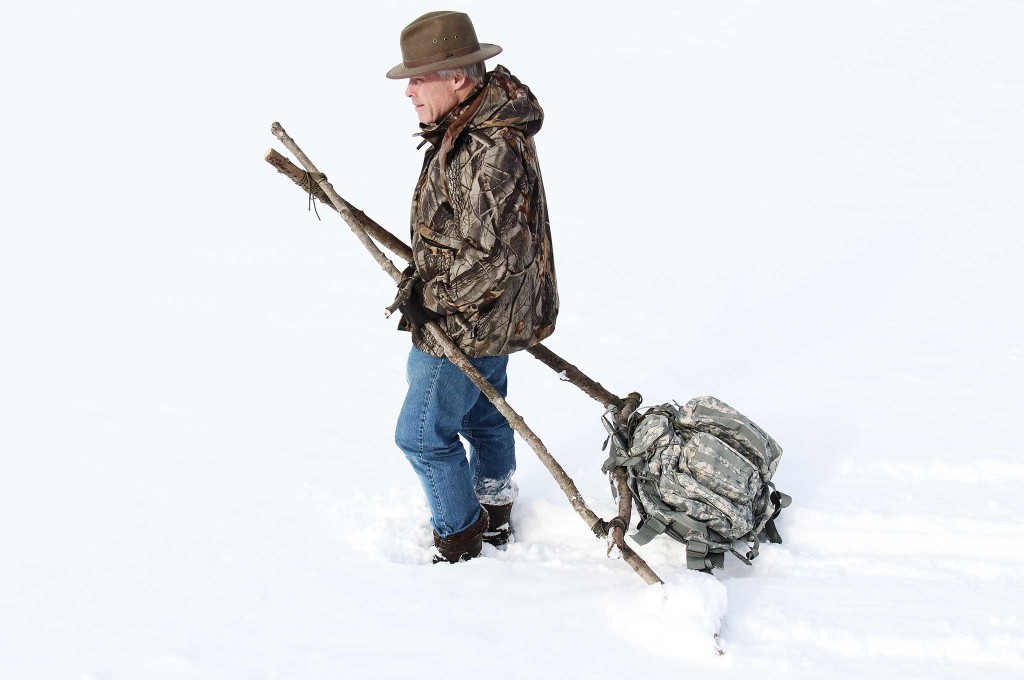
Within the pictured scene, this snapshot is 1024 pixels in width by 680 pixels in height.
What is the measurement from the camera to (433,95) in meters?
3.15

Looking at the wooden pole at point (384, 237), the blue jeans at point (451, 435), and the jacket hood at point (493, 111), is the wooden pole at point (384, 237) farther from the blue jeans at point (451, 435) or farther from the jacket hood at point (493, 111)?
the jacket hood at point (493, 111)

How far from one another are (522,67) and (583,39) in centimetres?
111

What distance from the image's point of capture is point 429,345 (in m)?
3.36

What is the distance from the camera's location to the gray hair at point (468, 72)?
10.2ft

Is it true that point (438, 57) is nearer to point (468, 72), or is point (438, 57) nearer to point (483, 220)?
point (468, 72)

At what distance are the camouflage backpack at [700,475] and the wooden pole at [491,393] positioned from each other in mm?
245

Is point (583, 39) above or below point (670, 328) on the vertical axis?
above

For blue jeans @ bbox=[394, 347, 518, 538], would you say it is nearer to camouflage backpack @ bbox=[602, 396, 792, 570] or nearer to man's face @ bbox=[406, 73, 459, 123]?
camouflage backpack @ bbox=[602, 396, 792, 570]

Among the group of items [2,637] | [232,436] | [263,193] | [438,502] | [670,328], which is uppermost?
[263,193]

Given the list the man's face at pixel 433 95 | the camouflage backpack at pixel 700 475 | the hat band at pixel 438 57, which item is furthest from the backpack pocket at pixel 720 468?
the hat band at pixel 438 57

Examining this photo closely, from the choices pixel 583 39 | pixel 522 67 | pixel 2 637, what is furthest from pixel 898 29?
pixel 2 637

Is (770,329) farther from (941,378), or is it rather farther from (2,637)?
(2,637)

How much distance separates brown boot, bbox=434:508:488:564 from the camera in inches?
146

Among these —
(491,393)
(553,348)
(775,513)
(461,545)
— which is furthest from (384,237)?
(553,348)
